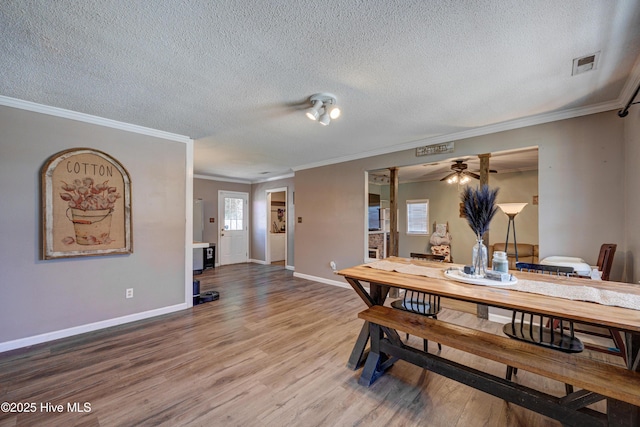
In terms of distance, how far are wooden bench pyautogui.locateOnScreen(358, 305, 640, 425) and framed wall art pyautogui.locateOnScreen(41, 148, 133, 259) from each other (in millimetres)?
2934

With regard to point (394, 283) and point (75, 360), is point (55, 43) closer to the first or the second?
point (75, 360)

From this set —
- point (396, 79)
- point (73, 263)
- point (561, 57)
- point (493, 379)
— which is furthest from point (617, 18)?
point (73, 263)

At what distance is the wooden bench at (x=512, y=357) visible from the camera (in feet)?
4.05

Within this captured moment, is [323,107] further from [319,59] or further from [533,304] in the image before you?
[533,304]

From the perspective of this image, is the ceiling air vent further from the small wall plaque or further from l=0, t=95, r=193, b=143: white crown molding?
l=0, t=95, r=193, b=143: white crown molding

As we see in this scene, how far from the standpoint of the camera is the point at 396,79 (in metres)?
2.17

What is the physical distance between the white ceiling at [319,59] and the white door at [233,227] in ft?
13.6

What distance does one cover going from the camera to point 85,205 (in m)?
2.84

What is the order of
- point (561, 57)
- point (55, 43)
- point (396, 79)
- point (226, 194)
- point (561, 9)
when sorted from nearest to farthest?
point (561, 9)
point (55, 43)
point (561, 57)
point (396, 79)
point (226, 194)

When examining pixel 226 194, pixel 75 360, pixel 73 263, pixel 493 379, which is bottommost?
pixel 75 360

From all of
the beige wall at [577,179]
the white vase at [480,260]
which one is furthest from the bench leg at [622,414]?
the beige wall at [577,179]

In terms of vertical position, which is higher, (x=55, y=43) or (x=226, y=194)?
(x=55, y=43)

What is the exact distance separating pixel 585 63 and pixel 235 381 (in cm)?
355

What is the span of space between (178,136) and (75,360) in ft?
8.70
